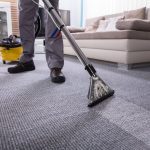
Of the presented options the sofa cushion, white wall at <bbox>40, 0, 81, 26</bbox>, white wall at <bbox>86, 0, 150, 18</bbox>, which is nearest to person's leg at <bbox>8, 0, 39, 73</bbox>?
the sofa cushion

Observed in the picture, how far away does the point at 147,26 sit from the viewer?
5.75ft

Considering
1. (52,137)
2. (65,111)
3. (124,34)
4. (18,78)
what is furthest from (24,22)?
(52,137)

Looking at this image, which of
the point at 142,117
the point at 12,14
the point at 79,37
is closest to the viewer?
the point at 142,117

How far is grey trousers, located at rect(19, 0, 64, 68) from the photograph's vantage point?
51.9 inches

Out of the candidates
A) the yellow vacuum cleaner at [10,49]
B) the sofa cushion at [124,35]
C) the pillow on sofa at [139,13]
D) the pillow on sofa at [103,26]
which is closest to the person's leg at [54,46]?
the sofa cushion at [124,35]

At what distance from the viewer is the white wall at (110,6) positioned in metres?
3.06

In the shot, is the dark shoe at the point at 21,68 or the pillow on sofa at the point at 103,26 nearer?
the dark shoe at the point at 21,68

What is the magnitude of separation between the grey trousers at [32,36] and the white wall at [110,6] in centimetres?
211

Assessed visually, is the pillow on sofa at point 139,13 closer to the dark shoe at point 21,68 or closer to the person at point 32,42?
the person at point 32,42

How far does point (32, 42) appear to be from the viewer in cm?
157

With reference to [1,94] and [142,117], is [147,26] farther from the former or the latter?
[1,94]

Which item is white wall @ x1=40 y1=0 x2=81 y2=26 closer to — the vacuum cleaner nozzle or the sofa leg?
the sofa leg

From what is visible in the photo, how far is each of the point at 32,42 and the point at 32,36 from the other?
0.05m

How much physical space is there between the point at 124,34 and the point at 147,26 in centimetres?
26
